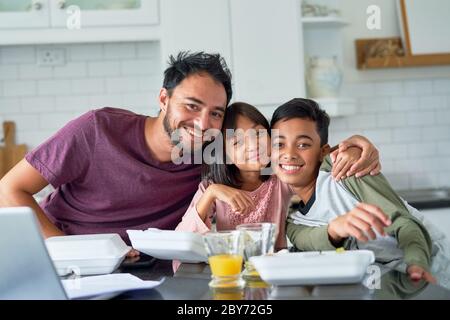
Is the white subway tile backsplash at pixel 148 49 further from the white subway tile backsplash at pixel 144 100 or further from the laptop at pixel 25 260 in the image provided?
the laptop at pixel 25 260

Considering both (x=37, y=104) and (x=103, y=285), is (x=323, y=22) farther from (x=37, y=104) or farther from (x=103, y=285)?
(x=103, y=285)

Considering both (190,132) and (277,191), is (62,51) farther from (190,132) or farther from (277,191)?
(277,191)

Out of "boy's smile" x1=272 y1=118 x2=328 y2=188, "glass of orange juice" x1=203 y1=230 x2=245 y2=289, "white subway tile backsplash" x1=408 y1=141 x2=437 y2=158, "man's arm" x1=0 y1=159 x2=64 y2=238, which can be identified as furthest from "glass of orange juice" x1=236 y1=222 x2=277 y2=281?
"white subway tile backsplash" x1=408 y1=141 x2=437 y2=158

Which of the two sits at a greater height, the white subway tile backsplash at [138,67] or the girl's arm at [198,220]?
the white subway tile backsplash at [138,67]

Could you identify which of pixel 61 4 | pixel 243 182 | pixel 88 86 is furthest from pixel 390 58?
pixel 243 182

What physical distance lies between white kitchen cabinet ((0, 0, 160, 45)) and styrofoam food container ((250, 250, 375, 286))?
2504 millimetres

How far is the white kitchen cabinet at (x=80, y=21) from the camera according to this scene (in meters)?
3.47

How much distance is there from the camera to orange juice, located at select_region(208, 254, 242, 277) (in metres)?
1.24

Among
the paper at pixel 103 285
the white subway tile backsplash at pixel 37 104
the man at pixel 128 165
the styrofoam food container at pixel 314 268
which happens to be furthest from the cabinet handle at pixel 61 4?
the styrofoam food container at pixel 314 268

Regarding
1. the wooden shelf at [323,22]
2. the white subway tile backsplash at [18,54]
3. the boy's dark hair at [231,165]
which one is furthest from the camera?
the white subway tile backsplash at [18,54]

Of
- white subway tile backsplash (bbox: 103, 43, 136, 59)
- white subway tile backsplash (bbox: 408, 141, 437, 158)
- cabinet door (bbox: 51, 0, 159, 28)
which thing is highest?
cabinet door (bbox: 51, 0, 159, 28)

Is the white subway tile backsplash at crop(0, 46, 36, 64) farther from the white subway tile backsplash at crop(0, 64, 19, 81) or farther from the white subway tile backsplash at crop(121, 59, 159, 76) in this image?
the white subway tile backsplash at crop(121, 59, 159, 76)

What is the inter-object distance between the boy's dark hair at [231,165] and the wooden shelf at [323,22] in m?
1.71

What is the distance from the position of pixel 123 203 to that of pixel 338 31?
207 cm
